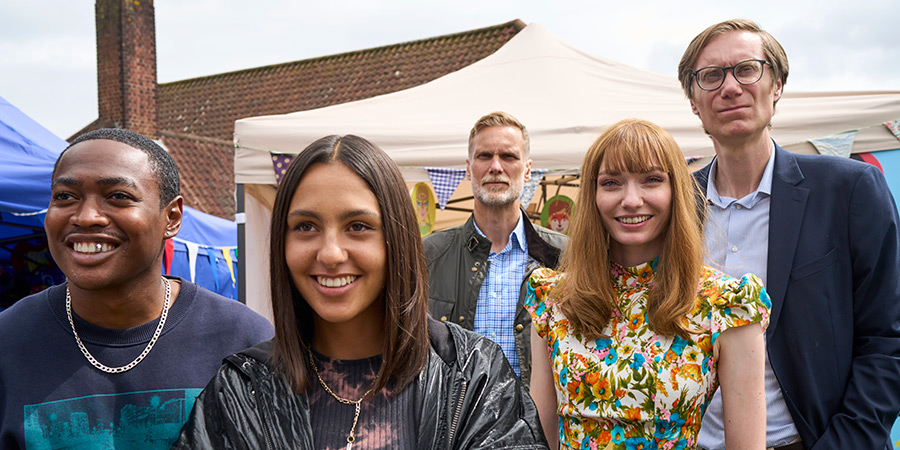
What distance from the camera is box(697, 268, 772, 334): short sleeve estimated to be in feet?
5.08

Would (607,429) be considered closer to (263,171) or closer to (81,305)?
(81,305)

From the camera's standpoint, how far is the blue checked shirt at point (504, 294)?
2740 millimetres

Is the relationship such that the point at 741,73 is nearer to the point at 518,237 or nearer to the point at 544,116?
the point at 518,237

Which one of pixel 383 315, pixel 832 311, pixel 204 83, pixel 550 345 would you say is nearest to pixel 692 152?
pixel 832 311

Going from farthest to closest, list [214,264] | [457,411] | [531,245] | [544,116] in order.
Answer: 1. [214,264]
2. [544,116]
3. [531,245]
4. [457,411]

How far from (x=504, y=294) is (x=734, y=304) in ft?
4.30

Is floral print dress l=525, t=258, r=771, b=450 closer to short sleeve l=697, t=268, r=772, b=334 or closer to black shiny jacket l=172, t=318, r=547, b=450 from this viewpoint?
short sleeve l=697, t=268, r=772, b=334

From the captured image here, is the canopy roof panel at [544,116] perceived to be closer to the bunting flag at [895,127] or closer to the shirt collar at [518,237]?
the bunting flag at [895,127]

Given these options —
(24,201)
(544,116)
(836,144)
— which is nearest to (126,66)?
(24,201)

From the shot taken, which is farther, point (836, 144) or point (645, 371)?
point (836, 144)

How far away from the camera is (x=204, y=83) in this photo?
19.0 m

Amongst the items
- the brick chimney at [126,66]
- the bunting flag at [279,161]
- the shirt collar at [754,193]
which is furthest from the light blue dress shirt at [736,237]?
the brick chimney at [126,66]

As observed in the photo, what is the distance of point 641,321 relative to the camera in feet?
5.57

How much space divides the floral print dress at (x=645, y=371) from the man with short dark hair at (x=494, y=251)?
0.97 meters
